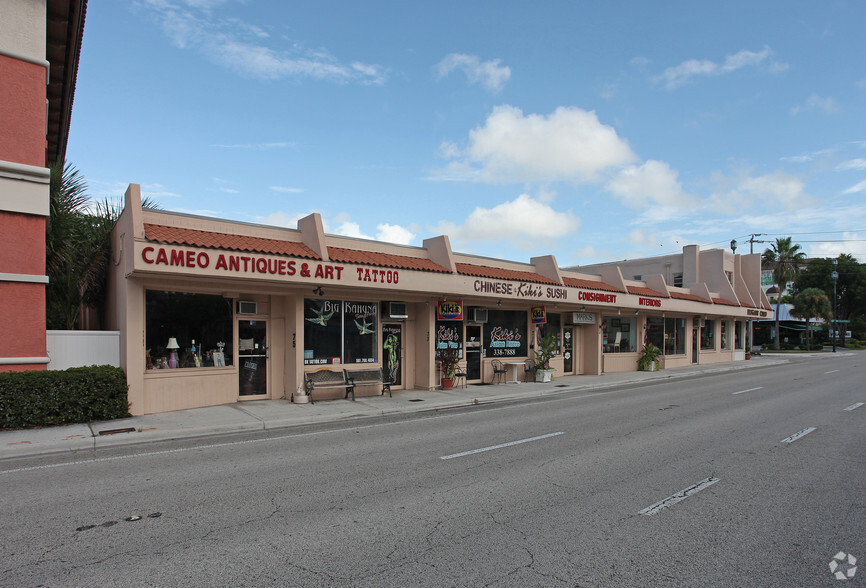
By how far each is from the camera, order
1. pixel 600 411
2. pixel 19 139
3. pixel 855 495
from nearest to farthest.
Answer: pixel 855 495
pixel 19 139
pixel 600 411

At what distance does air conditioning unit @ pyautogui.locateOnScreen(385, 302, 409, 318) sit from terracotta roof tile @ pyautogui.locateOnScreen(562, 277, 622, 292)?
25.2 feet

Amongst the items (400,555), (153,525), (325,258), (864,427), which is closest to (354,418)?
(325,258)

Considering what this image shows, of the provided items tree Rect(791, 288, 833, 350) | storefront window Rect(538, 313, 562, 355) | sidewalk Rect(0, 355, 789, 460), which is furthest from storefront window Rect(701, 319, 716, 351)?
tree Rect(791, 288, 833, 350)

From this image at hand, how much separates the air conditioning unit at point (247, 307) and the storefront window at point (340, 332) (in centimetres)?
128

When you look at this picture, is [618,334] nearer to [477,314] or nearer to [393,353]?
[477,314]

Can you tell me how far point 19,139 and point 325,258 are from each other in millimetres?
6716

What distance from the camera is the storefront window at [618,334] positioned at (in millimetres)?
24125

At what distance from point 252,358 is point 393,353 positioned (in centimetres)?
440

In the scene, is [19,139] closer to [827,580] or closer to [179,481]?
[179,481]

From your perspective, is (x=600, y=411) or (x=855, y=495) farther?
(x=600, y=411)

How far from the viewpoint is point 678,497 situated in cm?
602

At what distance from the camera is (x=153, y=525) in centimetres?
514

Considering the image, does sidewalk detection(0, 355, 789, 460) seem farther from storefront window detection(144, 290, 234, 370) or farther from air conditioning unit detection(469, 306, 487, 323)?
air conditioning unit detection(469, 306, 487, 323)

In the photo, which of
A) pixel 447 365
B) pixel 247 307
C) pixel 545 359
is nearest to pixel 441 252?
pixel 447 365
